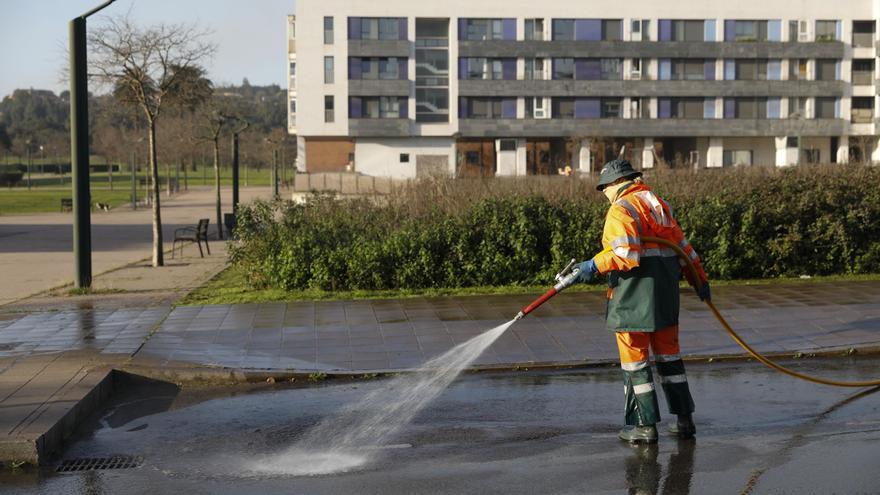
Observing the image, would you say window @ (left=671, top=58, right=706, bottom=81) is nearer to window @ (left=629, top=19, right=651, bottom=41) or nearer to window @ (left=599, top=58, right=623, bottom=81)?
window @ (left=629, top=19, right=651, bottom=41)

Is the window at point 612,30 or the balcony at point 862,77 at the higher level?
the window at point 612,30

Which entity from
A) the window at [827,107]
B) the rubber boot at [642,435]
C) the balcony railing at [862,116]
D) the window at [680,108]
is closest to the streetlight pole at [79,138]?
the rubber boot at [642,435]

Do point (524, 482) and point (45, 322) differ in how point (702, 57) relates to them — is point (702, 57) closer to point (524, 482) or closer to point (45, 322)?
point (45, 322)

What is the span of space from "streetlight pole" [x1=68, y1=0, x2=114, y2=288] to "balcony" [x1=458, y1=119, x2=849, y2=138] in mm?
58408

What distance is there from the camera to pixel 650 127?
73.4 m

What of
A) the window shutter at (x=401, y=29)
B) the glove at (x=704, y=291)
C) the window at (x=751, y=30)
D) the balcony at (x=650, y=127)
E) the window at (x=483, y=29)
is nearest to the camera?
the glove at (x=704, y=291)

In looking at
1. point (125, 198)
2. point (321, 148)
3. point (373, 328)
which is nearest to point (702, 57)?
point (321, 148)

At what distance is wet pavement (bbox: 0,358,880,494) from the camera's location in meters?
6.04

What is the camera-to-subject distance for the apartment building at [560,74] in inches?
2849

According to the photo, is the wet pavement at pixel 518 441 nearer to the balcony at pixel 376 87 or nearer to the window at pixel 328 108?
the window at pixel 328 108

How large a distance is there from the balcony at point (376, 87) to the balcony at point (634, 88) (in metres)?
4.45

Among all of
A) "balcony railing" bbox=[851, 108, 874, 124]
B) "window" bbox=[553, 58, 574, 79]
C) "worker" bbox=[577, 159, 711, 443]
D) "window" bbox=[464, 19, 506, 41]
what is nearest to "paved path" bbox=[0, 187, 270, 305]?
"worker" bbox=[577, 159, 711, 443]

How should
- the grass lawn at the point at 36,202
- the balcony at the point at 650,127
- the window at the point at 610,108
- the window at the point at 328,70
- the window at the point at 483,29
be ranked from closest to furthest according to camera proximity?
1. the grass lawn at the point at 36,202
2. the window at the point at 328,70
3. the window at the point at 483,29
4. the balcony at the point at 650,127
5. the window at the point at 610,108

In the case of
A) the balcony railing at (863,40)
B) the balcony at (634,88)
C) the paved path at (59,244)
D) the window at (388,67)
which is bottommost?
the paved path at (59,244)
